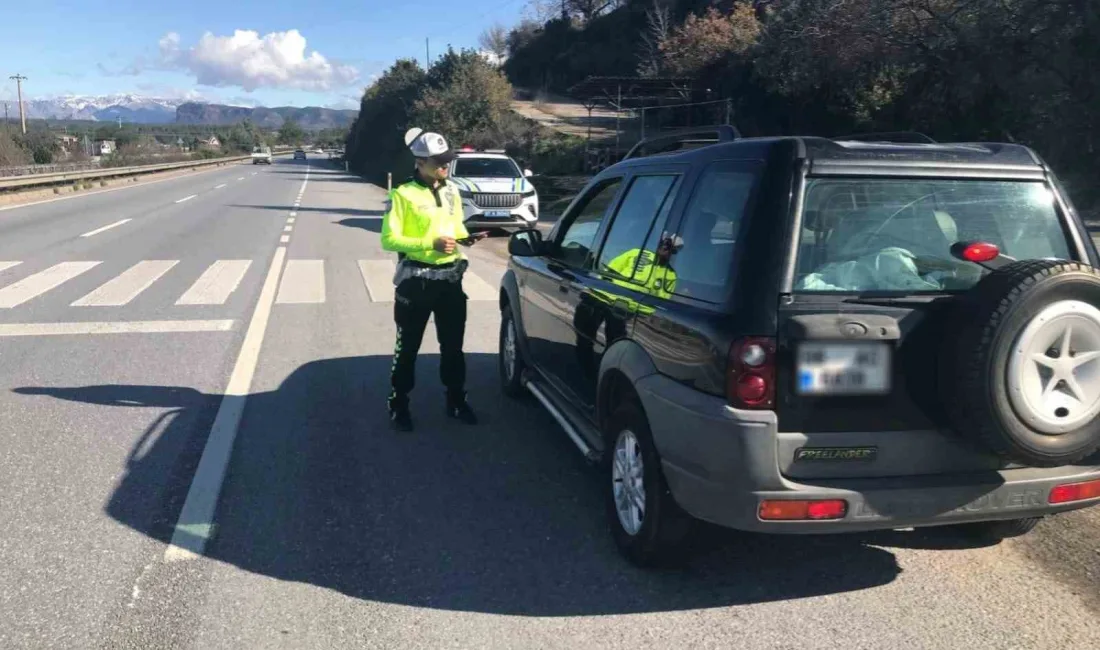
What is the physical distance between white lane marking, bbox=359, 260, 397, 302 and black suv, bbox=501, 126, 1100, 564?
674cm

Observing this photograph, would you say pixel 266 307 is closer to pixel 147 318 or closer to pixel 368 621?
pixel 147 318

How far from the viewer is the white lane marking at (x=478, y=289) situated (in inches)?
451

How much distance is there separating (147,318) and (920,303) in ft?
27.0

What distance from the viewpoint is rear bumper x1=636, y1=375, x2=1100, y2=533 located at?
10.6 ft

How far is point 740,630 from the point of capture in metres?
3.45

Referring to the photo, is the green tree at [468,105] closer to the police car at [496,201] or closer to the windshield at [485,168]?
the windshield at [485,168]

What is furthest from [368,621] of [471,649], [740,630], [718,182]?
[718,182]

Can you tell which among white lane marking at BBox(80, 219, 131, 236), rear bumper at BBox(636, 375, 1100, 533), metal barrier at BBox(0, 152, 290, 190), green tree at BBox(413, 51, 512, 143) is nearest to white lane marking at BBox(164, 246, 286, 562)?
rear bumper at BBox(636, 375, 1100, 533)

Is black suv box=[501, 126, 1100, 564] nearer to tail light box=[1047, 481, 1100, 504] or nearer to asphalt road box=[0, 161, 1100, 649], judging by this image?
tail light box=[1047, 481, 1100, 504]

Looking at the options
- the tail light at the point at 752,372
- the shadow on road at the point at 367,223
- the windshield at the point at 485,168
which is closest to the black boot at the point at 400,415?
the tail light at the point at 752,372

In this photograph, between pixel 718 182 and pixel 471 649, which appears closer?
pixel 471 649

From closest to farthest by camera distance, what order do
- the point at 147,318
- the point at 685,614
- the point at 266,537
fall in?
1. the point at 685,614
2. the point at 266,537
3. the point at 147,318

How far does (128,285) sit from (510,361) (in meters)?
7.08

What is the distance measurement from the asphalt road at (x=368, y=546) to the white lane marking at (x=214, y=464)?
18mm
